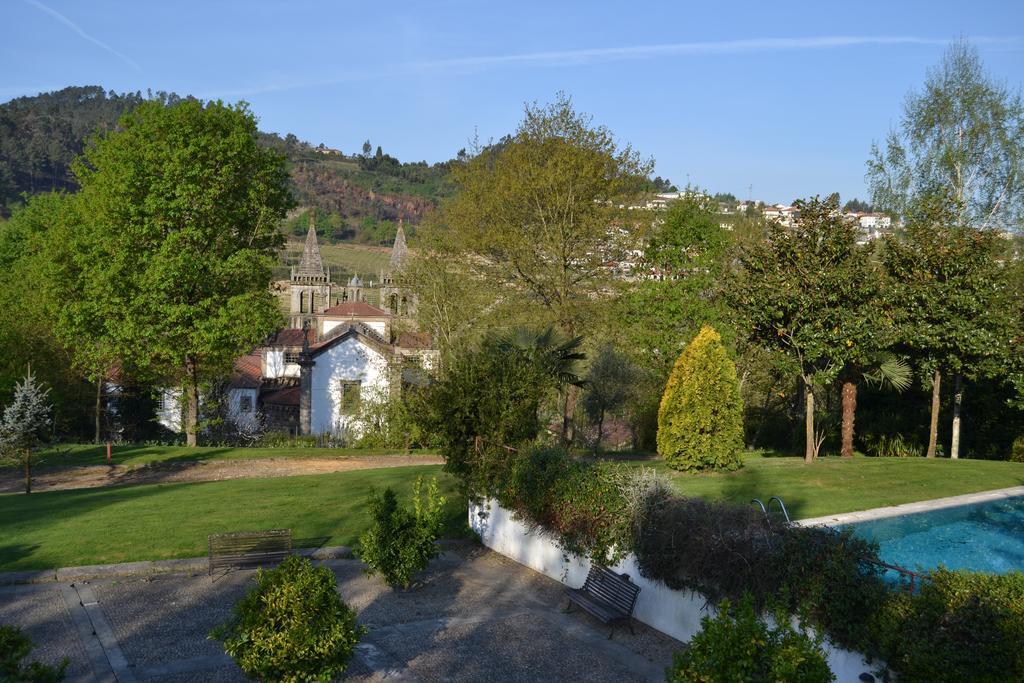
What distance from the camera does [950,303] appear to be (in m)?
22.6

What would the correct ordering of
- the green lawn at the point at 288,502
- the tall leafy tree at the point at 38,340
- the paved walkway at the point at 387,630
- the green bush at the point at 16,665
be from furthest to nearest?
1. the tall leafy tree at the point at 38,340
2. the green lawn at the point at 288,502
3. the paved walkway at the point at 387,630
4. the green bush at the point at 16,665

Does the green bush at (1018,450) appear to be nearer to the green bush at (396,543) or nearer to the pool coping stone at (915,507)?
the pool coping stone at (915,507)

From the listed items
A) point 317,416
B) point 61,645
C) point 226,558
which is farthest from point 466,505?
point 317,416

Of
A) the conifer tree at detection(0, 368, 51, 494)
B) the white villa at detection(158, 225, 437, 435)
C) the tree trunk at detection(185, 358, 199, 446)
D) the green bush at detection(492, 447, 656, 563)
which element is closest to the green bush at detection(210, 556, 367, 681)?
the green bush at detection(492, 447, 656, 563)

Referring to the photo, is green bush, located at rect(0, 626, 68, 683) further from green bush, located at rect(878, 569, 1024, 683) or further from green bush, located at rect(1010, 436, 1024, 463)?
green bush, located at rect(1010, 436, 1024, 463)

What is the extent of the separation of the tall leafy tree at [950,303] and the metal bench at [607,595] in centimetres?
1402

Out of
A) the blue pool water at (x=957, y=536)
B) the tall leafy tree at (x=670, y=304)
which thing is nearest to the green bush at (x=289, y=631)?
the blue pool water at (x=957, y=536)

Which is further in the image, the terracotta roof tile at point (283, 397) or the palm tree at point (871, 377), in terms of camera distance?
the terracotta roof tile at point (283, 397)

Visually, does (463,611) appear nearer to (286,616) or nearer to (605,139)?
(286,616)

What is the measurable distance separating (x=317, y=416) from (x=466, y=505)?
97.3 ft

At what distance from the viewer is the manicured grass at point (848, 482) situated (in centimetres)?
1719

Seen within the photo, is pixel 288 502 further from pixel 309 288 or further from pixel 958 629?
pixel 309 288

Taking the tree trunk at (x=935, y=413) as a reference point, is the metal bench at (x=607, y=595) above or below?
below

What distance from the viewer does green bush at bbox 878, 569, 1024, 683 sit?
7.48 metres
